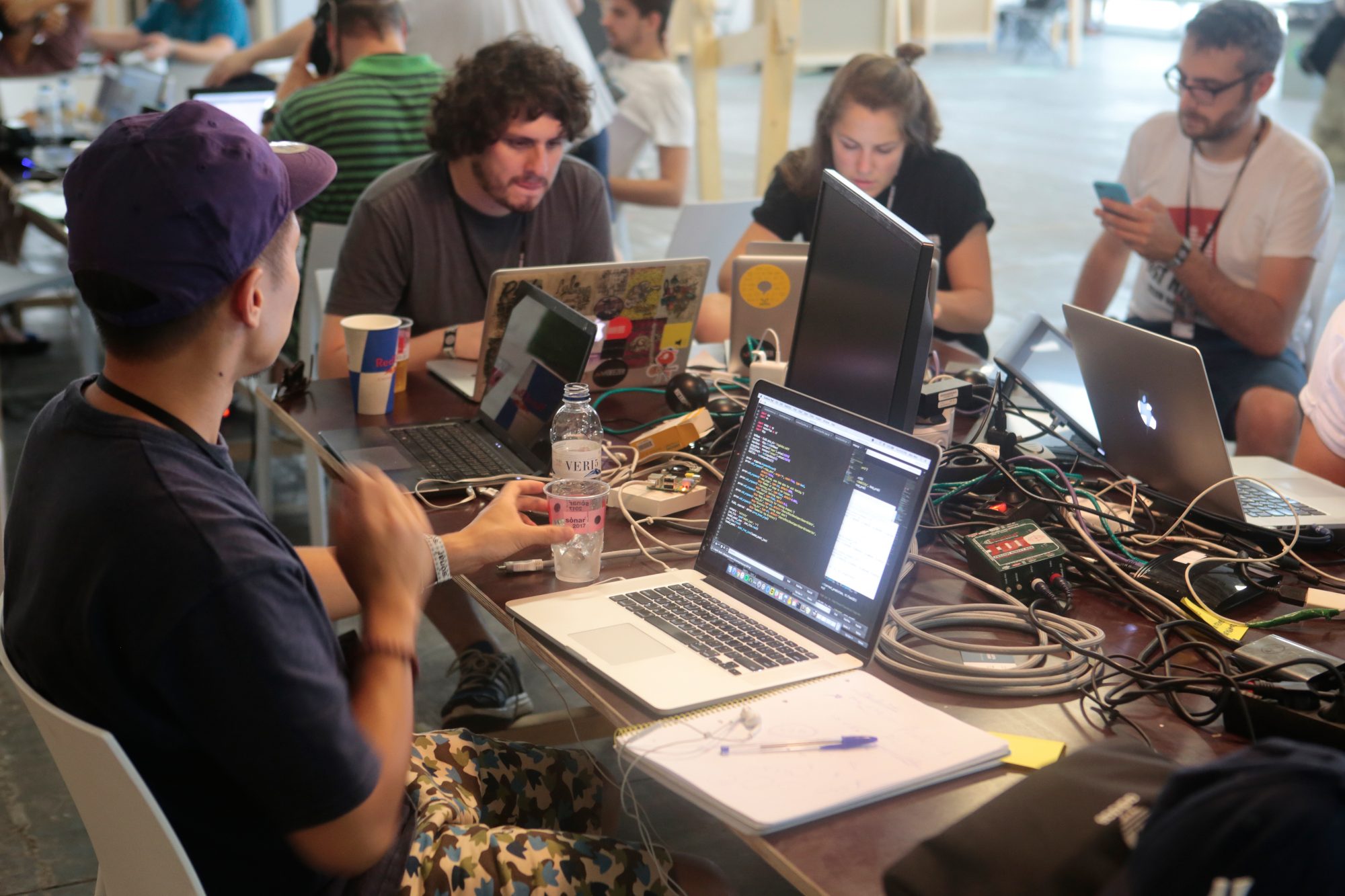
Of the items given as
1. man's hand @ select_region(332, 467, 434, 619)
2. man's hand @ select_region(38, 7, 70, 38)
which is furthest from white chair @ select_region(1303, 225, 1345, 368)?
man's hand @ select_region(38, 7, 70, 38)

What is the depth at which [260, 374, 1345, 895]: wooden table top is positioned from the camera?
3.39ft

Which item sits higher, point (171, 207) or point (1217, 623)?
point (171, 207)

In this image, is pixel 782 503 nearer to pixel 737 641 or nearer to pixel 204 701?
pixel 737 641

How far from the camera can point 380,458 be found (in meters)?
1.96

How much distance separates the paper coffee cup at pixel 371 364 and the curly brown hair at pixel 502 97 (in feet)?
1.62

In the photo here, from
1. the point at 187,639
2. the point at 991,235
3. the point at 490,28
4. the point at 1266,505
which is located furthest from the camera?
the point at 991,235

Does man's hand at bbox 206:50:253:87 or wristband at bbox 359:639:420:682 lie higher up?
man's hand at bbox 206:50:253:87

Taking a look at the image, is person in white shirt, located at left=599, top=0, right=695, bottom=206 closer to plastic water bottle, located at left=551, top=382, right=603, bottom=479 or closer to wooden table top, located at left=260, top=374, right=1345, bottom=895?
plastic water bottle, located at left=551, top=382, right=603, bottom=479

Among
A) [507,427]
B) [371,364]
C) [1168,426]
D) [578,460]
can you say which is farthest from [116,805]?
[1168,426]

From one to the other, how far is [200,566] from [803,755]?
0.57 metres

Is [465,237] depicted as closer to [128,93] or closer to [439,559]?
[439,559]

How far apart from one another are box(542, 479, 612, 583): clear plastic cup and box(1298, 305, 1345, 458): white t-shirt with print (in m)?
1.31

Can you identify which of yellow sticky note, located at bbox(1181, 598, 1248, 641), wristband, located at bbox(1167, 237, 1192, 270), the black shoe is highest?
wristband, located at bbox(1167, 237, 1192, 270)

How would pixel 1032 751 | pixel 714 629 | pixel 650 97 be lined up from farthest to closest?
pixel 650 97, pixel 714 629, pixel 1032 751
